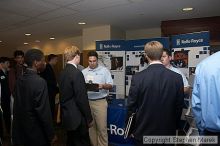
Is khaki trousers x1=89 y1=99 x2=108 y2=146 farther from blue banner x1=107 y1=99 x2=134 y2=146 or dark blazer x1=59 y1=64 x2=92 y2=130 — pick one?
dark blazer x1=59 y1=64 x2=92 y2=130

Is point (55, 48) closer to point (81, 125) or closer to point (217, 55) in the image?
point (81, 125)

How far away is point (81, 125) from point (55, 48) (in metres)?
7.99

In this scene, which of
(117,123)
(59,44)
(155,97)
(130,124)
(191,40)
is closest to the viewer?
(155,97)

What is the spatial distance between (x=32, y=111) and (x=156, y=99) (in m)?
1.14

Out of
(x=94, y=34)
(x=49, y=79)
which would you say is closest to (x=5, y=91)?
(x=49, y=79)

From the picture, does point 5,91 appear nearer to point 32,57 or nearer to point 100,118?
point 100,118

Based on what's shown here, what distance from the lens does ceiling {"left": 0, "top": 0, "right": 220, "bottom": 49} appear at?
4.46m

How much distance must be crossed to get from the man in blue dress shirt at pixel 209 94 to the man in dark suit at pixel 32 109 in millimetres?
1346

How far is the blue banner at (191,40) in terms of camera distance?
177 inches

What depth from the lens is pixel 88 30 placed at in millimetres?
7445

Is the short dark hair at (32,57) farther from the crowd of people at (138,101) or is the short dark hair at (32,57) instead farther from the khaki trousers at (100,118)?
the khaki trousers at (100,118)

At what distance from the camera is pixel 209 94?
173cm

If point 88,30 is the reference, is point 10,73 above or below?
below

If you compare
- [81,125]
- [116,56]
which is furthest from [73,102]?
[116,56]
